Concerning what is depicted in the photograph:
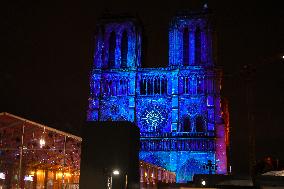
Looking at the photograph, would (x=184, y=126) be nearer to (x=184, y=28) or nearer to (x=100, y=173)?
(x=184, y=28)

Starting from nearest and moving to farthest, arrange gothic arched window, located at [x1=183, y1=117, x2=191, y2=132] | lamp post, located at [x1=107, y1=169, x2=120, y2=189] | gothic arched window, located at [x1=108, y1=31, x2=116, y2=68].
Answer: lamp post, located at [x1=107, y1=169, x2=120, y2=189] < gothic arched window, located at [x1=183, y1=117, x2=191, y2=132] < gothic arched window, located at [x1=108, y1=31, x2=116, y2=68]

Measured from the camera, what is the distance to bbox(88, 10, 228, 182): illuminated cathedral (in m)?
67.7

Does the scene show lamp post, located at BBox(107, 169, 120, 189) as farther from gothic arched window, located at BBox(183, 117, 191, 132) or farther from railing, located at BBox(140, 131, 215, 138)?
gothic arched window, located at BBox(183, 117, 191, 132)

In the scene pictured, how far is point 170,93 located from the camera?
231 ft

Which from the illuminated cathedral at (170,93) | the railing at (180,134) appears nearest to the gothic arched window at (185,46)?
the illuminated cathedral at (170,93)

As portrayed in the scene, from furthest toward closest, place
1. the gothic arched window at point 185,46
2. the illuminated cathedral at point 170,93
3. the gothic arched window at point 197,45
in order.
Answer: the gothic arched window at point 185,46, the gothic arched window at point 197,45, the illuminated cathedral at point 170,93

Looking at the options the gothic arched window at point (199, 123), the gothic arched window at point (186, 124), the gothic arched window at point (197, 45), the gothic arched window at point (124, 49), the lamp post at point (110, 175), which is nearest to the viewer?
the lamp post at point (110, 175)

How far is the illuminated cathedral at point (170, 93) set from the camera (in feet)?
222

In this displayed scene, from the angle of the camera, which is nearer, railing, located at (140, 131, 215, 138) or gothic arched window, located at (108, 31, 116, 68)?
railing, located at (140, 131, 215, 138)

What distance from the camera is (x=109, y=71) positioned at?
71625 mm

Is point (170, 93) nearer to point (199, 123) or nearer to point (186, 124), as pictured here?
point (186, 124)

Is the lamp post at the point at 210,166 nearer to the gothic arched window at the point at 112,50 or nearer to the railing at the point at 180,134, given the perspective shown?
the railing at the point at 180,134

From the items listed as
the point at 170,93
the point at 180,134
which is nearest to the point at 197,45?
the point at 170,93

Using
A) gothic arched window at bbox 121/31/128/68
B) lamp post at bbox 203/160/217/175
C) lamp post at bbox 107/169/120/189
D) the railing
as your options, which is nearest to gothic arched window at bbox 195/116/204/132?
the railing
